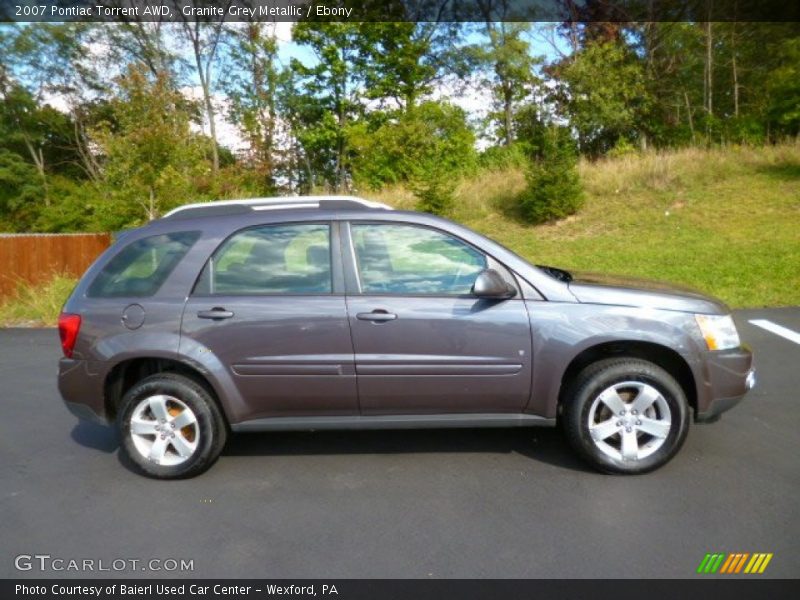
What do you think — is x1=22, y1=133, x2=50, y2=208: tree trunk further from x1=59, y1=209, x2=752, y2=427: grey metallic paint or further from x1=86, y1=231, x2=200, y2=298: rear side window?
x1=59, y1=209, x2=752, y2=427: grey metallic paint

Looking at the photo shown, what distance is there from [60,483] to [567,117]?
24.3m

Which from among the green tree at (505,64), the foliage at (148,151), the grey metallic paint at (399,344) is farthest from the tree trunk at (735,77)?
the grey metallic paint at (399,344)

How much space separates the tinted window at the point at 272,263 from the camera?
3.72 meters

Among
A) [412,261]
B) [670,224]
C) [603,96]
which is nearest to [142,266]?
[412,261]

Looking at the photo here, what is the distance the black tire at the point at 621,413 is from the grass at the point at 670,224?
21.2ft

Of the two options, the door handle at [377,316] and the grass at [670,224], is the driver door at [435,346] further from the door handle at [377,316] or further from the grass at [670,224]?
the grass at [670,224]

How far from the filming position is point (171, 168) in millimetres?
12477

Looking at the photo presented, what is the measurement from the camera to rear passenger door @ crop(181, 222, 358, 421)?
3.62 metres

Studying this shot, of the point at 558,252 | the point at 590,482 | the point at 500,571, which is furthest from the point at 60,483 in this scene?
the point at 558,252

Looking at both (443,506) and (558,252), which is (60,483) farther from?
(558,252)

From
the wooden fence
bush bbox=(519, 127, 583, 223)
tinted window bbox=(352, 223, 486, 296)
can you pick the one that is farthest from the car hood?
the wooden fence

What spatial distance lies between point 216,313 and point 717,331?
3.13 m

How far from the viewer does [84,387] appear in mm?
3760

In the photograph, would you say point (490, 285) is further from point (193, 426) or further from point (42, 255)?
point (42, 255)
